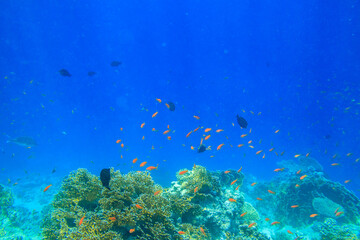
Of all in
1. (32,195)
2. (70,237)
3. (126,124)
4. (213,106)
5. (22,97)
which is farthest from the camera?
(126,124)

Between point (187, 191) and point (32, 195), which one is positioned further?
point (32, 195)

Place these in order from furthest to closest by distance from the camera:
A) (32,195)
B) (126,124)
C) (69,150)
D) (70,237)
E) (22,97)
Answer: (126,124), (69,150), (22,97), (32,195), (70,237)

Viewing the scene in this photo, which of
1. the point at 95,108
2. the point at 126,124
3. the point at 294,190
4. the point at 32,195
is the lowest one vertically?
the point at 294,190

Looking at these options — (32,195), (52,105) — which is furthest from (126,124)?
(32,195)

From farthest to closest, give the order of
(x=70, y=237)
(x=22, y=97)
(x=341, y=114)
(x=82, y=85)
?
(x=341, y=114) → (x=82, y=85) → (x=22, y=97) → (x=70, y=237)

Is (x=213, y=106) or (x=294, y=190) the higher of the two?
(x=213, y=106)

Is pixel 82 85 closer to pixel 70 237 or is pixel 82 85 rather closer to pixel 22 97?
pixel 22 97

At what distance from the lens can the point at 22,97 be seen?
61.2 metres

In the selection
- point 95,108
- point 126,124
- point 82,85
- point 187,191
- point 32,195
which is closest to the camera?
point 187,191

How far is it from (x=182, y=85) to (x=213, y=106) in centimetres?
2312

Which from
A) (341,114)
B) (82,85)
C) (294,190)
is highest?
(82,85)

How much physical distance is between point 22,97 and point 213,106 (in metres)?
83.3

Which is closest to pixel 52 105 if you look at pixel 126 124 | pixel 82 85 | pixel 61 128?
pixel 82 85

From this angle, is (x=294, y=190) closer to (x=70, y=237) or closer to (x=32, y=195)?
(x=70, y=237)
